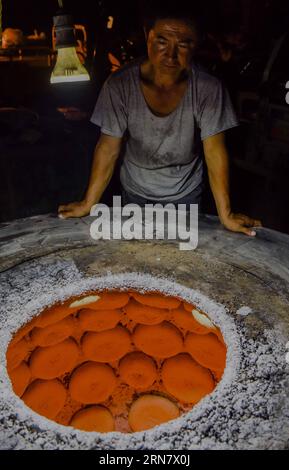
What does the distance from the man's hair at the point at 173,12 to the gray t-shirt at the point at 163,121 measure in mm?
315

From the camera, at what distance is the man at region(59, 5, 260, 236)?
2022mm

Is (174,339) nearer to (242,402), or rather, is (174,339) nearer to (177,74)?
(242,402)

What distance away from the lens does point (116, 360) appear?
1.41 m

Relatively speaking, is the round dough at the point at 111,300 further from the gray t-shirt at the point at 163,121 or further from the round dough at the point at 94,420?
the gray t-shirt at the point at 163,121

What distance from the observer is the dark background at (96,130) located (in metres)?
3.45

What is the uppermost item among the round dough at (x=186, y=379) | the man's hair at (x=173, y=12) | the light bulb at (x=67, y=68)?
the man's hair at (x=173, y=12)

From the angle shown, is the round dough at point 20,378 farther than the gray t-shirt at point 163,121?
No

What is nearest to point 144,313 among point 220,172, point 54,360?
point 54,360

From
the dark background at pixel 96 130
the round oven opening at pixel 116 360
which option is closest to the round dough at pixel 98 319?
the round oven opening at pixel 116 360

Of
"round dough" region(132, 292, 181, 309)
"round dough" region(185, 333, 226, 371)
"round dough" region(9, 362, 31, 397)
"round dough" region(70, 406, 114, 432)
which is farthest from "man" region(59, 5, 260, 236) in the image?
"round dough" region(70, 406, 114, 432)

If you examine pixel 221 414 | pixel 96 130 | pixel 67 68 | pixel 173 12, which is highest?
pixel 173 12

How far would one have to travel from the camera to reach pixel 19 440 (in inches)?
38.8

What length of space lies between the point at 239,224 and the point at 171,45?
1016mm

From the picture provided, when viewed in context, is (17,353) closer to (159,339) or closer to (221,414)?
(159,339)
